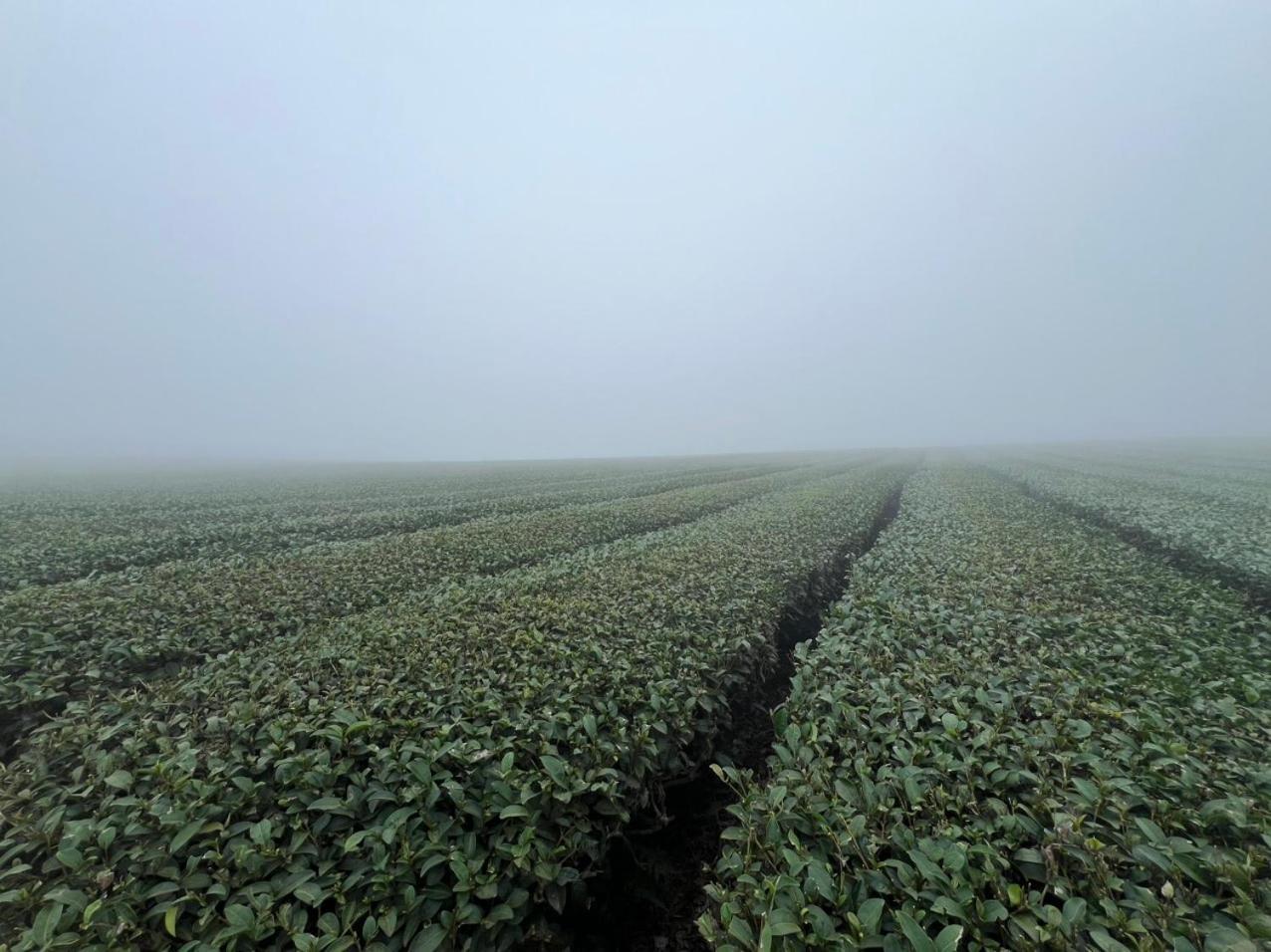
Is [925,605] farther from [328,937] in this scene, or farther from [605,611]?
[328,937]

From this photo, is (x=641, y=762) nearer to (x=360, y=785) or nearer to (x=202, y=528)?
(x=360, y=785)

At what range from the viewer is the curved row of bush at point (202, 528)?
407 inches

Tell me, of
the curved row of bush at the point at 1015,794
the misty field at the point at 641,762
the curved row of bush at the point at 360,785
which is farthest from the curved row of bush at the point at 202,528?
the curved row of bush at the point at 1015,794

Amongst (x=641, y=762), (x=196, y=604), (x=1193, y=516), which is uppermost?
(x=196, y=604)

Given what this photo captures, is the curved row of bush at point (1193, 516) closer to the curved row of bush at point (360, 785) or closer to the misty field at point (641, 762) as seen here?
the misty field at point (641, 762)

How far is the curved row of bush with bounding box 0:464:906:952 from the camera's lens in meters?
2.54

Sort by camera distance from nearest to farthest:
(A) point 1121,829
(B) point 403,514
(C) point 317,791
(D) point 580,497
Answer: (A) point 1121,829
(C) point 317,791
(B) point 403,514
(D) point 580,497

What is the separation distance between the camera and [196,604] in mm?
6902

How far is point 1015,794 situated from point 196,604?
9575 mm

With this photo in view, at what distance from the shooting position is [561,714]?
157 inches

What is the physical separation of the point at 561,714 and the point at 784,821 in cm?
186

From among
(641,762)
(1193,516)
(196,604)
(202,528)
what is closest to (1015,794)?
(641,762)

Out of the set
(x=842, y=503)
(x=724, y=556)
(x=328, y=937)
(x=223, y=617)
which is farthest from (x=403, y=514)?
(x=328, y=937)

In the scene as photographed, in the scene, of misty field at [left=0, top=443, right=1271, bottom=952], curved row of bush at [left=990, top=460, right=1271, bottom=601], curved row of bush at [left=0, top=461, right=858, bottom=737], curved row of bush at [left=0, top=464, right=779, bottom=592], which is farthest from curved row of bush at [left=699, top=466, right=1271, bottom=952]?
curved row of bush at [left=0, top=464, right=779, bottom=592]
